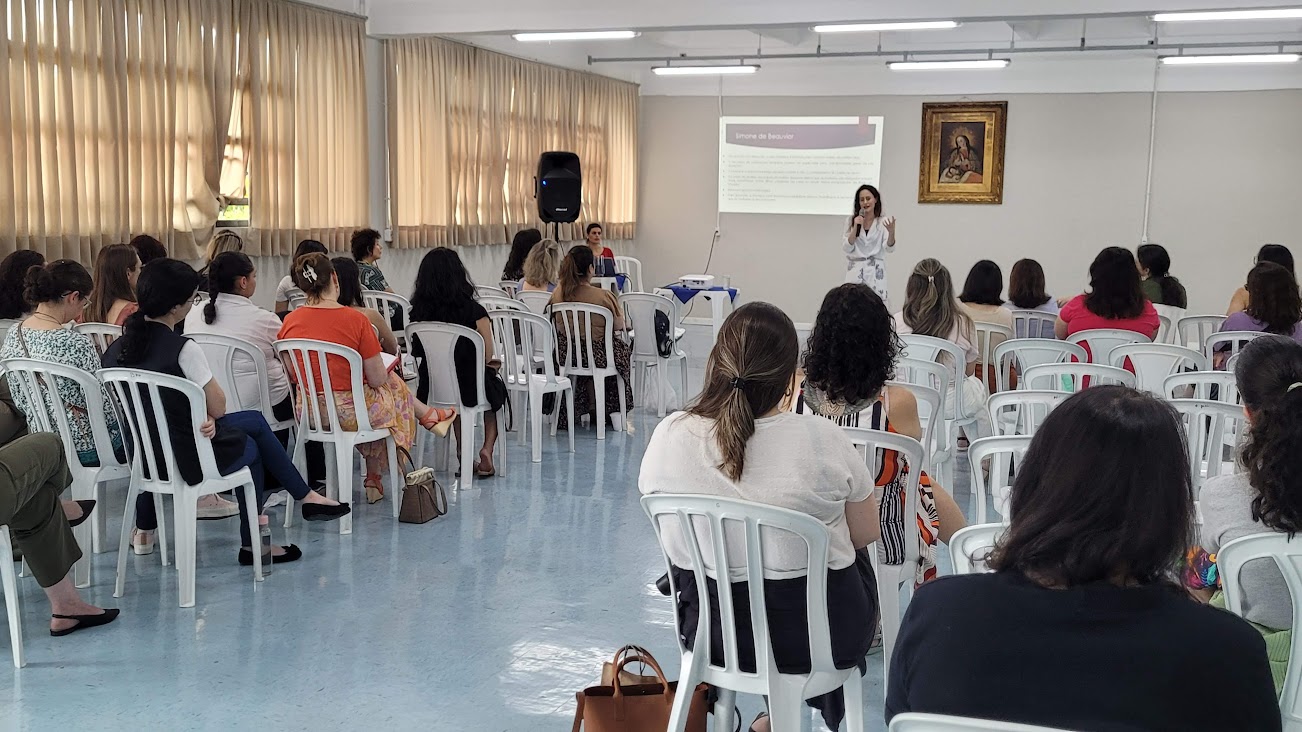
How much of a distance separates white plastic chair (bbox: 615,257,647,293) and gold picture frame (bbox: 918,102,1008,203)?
3.22m

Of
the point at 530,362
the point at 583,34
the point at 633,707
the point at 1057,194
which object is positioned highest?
the point at 583,34

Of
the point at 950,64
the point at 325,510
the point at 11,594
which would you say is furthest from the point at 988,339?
the point at 950,64

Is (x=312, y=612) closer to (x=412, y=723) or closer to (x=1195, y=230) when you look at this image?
(x=412, y=723)

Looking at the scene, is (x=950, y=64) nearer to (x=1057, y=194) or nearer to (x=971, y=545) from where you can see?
(x=1057, y=194)

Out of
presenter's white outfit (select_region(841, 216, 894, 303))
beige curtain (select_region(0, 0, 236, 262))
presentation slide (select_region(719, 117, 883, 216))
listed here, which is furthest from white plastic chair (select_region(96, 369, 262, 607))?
presentation slide (select_region(719, 117, 883, 216))

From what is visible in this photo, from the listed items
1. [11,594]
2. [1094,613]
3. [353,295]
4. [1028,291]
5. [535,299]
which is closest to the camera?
[1094,613]

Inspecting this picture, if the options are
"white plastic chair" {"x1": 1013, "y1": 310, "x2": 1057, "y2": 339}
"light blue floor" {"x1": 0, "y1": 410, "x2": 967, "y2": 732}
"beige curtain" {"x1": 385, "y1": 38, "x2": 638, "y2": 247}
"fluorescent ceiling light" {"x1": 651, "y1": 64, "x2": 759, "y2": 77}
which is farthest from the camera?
"fluorescent ceiling light" {"x1": 651, "y1": 64, "x2": 759, "y2": 77}

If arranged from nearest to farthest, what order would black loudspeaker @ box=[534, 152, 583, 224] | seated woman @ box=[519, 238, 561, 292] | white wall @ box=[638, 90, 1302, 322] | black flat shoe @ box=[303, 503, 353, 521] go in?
black flat shoe @ box=[303, 503, 353, 521]
seated woman @ box=[519, 238, 561, 292]
black loudspeaker @ box=[534, 152, 583, 224]
white wall @ box=[638, 90, 1302, 322]

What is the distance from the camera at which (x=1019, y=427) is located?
4.65 metres

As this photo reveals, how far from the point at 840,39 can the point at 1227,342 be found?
7.26 m

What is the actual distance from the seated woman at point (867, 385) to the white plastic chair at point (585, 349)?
11.0ft

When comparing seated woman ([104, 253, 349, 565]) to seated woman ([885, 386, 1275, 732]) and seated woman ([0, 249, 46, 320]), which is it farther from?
seated woman ([885, 386, 1275, 732])

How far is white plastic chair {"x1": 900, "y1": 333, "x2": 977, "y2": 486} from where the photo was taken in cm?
475

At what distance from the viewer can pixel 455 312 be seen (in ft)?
18.1
